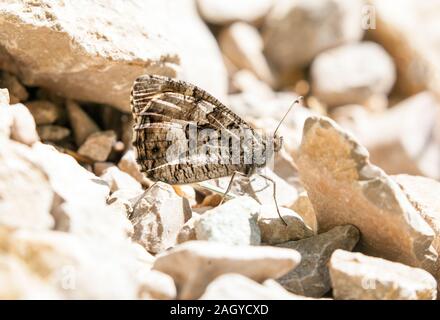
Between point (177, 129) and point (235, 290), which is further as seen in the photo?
point (177, 129)

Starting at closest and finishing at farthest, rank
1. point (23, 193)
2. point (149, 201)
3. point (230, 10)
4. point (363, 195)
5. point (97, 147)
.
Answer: point (23, 193) < point (363, 195) < point (149, 201) < point (97, 147) < point (230, 10)

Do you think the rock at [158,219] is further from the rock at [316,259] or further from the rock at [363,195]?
the rock at [363,195]

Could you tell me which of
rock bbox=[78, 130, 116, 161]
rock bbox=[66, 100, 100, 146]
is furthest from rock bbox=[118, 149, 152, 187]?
rock bbox=[66, 100, 100, 146]

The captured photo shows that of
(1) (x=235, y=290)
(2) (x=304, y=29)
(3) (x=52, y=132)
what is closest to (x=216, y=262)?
(1) (x=235, y=290)

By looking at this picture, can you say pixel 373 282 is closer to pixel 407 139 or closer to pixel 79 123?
pixel 79 123
